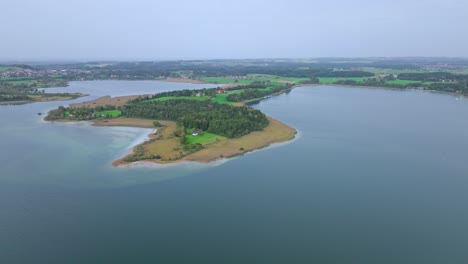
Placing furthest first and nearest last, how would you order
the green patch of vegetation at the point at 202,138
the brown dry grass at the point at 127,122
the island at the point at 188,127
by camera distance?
the brown dry grass at the point at 127,122, the green patch of vegetation at the point at 202,138, the island at the point at 188,127

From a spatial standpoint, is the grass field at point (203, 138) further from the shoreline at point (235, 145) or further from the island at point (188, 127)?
the shoreline at point (235, 145)

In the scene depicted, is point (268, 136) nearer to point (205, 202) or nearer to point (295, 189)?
point (295, 189)

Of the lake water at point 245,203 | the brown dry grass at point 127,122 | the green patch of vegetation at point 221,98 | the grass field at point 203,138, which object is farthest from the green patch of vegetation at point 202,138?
the green patch of vegetation at point 221,98

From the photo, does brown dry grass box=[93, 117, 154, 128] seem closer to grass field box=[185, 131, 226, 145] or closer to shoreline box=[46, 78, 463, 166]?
shoreline box=[46, 78, 463, 166]

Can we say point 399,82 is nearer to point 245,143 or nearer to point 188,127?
point 245,143

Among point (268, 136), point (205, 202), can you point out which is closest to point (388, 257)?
point (205, 202)

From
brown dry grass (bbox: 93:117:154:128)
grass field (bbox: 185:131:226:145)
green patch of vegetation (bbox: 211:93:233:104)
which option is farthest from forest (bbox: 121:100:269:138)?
green patch of vegetation (bbox: 211:93:233:104)
